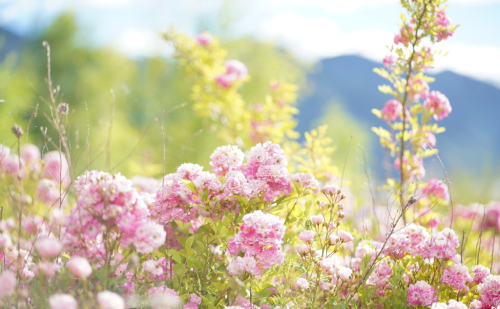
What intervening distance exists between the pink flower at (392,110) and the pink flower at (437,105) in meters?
0.18

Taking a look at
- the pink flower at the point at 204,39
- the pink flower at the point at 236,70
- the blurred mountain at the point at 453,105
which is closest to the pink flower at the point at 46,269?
the pink flower at the point at 236,70

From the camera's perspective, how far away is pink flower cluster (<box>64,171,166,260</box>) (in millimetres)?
1211

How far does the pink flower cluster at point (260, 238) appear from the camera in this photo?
1.36 meters

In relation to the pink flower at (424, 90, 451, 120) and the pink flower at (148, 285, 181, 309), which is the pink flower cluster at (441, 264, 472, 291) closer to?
the pink flower at (148, 285, 181, 309)

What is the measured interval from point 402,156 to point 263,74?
769 cm

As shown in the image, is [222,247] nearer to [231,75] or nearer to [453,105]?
[231,75]

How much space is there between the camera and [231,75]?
14.6 feet

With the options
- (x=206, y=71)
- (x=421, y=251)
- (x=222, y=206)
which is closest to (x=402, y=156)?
(x=421, y=251)

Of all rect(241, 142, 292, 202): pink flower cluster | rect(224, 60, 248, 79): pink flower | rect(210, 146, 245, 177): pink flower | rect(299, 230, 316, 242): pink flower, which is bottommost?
rect(299, 230, 316, 242): pink flower

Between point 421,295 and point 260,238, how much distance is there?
79 centimetres

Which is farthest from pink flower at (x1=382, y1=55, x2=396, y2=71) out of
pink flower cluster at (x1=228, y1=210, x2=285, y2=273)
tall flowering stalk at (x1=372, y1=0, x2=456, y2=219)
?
pink flower cluster at (x1=228, y1=210, x2=285, y2=273)

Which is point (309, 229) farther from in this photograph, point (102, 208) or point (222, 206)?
point (102, 208)

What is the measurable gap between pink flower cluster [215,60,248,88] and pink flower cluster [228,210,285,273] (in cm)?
322

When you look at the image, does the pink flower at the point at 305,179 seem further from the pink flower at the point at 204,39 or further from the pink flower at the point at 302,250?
the pink flower at the point at 204,39
